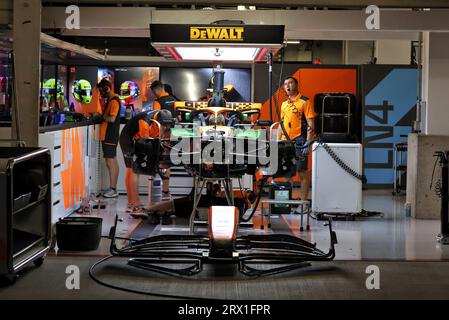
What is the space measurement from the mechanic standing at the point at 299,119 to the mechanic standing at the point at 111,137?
8.56ft

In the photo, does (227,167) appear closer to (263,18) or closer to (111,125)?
(263,18)

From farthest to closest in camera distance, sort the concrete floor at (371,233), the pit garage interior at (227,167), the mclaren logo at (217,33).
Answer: the concrete floor at (371,233)
the mclaren logo at (217,33)
the pit garage interior at (227,167)

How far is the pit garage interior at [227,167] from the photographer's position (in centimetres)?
602

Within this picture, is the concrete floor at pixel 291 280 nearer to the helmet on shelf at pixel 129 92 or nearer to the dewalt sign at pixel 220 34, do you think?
the dewalt sign at pixel 220 34

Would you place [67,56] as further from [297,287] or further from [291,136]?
[297,287]

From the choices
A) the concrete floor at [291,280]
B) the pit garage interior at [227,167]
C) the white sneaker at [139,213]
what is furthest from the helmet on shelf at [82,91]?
the concrete floor at [291,280]

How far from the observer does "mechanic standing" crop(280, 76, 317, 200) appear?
1120cm

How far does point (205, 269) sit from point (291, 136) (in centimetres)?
522

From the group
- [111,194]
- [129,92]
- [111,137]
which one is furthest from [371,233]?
[129,92]

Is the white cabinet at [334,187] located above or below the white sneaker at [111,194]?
above

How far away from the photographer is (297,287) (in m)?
5.74

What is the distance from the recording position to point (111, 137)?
12281 mm
